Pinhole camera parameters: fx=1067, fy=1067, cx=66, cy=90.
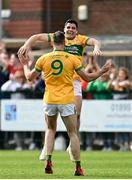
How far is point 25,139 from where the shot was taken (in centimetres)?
2783

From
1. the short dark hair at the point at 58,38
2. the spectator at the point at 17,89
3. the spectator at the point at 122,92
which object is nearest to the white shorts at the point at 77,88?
the short dark hair at the point at 58,38

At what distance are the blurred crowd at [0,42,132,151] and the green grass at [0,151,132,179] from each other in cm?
159

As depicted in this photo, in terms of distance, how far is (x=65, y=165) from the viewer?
65.6 feet

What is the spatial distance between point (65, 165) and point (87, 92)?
23.8 ft

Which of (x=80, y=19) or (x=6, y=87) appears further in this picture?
(x=80, y=19)

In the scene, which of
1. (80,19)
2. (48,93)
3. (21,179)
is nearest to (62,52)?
(48,93)

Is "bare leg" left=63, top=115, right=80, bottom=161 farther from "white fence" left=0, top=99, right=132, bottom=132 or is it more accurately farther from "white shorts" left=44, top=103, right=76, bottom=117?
"white fence" left=0, top=99, right=132, bottom=132

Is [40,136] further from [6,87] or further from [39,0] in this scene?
[39,0]

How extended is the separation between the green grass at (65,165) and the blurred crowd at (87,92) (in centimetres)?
159

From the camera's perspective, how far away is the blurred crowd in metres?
26.8

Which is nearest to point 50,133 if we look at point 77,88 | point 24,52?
point 24,52

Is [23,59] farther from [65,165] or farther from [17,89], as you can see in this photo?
[17,89]

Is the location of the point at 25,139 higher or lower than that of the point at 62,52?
lower

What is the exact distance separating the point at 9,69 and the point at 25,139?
6.28 ft
